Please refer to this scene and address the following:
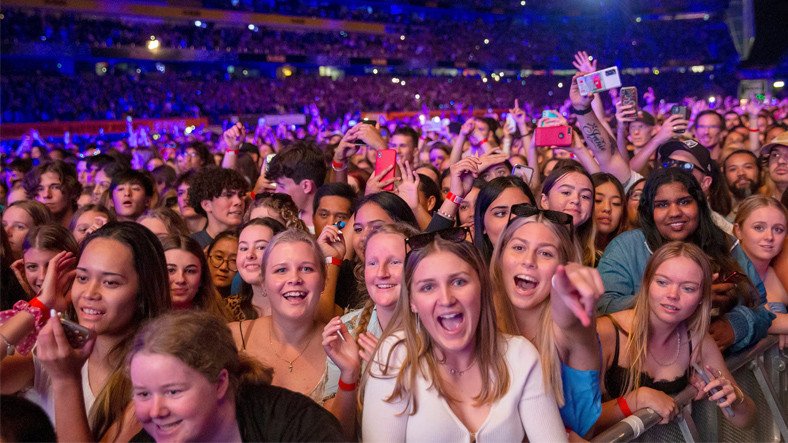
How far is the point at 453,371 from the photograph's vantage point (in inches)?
109

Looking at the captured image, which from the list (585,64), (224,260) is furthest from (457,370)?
(585,64)

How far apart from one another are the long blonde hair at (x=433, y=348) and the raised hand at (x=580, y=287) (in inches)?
14.1

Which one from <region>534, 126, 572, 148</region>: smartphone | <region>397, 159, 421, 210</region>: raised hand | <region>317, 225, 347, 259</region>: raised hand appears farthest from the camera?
<region>534, 126, 572, 148</region>: smartphone

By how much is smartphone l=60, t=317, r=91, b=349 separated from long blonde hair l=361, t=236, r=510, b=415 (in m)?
0.91

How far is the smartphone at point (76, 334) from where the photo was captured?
2.65m

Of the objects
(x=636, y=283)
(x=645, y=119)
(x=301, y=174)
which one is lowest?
(x=636, y=283)

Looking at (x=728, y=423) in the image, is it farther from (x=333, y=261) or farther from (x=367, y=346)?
(x=333, y=261)

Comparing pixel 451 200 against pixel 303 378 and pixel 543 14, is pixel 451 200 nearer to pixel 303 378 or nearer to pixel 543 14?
pixel 303 378

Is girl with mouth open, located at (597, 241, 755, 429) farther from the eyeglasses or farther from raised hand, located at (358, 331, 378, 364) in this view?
the eyeglasses

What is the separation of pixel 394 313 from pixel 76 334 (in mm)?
1039

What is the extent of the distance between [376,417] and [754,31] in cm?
3209

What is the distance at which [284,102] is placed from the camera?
88.7 ft

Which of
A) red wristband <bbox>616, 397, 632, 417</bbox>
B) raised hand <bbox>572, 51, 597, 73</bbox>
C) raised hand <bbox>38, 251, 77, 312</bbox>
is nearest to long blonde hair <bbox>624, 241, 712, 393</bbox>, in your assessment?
red wristband <bbox>616, 397, 632, 417</bbox>

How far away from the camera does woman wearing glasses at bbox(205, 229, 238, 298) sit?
4.74m
